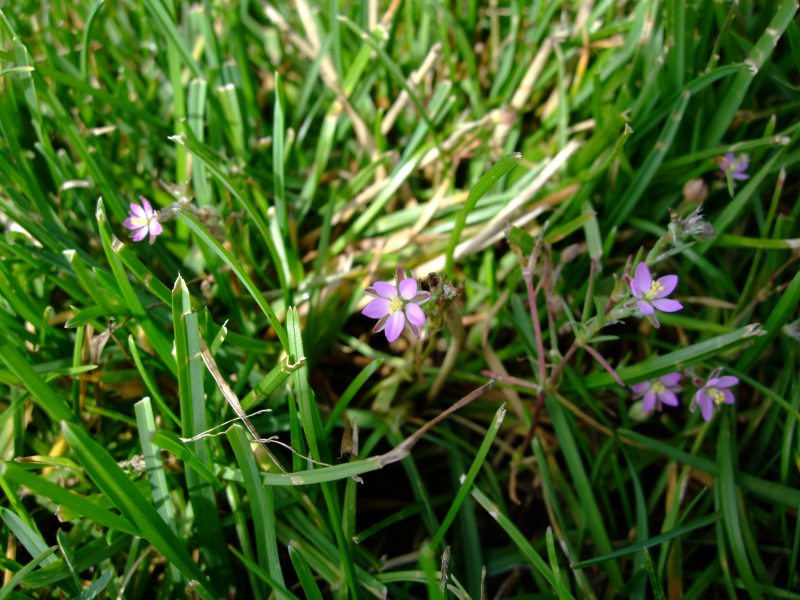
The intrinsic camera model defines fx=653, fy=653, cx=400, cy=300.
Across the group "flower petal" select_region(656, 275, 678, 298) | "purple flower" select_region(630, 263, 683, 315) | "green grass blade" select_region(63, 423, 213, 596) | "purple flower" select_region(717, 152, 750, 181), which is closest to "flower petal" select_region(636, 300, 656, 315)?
"purple flower" select_region(630, 263, 683, 315)

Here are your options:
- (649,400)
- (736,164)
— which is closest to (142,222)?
(649,400)

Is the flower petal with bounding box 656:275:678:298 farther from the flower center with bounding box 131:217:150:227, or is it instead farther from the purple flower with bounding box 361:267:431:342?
the flower center with bounding box 131:217:150:227

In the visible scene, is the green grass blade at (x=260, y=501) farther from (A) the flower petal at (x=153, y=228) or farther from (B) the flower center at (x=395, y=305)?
(A) the flower petal at (x=153, y=228)

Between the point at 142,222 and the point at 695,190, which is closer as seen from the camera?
the point at 142,222

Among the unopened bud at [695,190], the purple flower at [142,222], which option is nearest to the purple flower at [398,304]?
the purple flower at [142,222]

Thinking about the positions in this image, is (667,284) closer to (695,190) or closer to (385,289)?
(695,190)

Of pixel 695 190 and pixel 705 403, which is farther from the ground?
pixel 695 190

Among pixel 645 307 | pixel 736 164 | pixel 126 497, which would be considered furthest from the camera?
pixel 736 164
